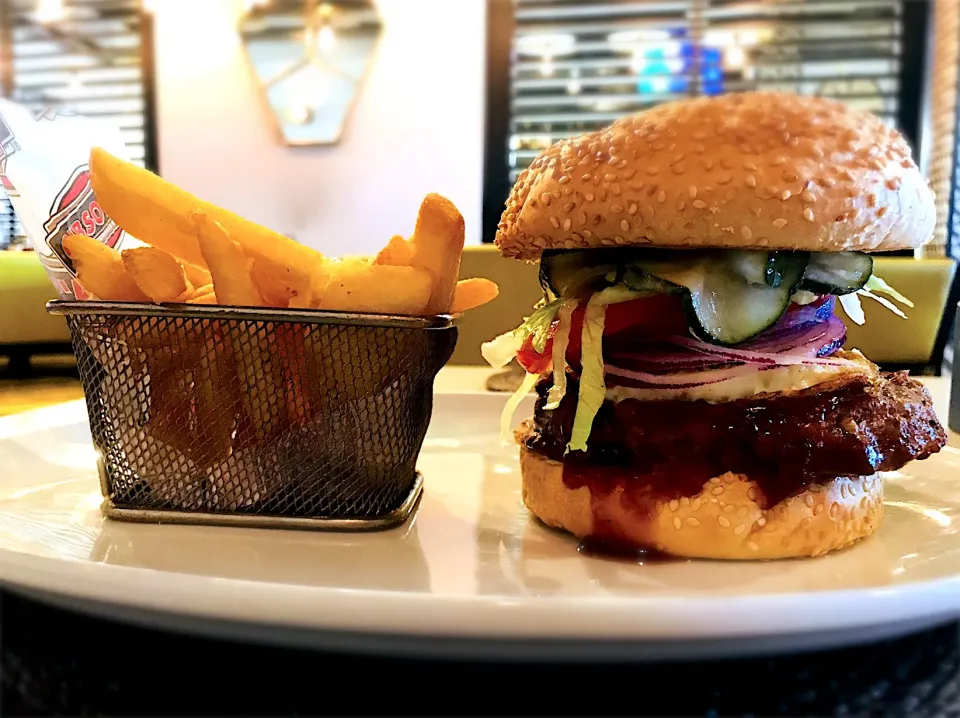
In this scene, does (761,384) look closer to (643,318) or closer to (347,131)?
(643,318)

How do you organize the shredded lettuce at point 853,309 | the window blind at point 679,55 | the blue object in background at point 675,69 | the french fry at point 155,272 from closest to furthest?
the french fry at point 155,272
the shredded lettuce at point 853,309
the window blind at point 679,55
the blue object in background at point 675,69

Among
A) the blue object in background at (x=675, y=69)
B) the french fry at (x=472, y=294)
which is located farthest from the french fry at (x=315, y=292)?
the blue object in background at (x=675, y=69)

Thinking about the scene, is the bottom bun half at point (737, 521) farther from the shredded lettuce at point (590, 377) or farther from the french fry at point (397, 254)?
the french fry at point (397, 254)

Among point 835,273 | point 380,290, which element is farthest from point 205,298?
point 835,273

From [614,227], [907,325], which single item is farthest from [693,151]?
[907,325]

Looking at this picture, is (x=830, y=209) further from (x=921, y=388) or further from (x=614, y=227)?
(x=921, y=388)

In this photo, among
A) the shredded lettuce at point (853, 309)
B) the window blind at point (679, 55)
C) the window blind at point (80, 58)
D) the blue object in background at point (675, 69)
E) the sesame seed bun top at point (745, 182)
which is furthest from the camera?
the window blind at point (80, 58)
